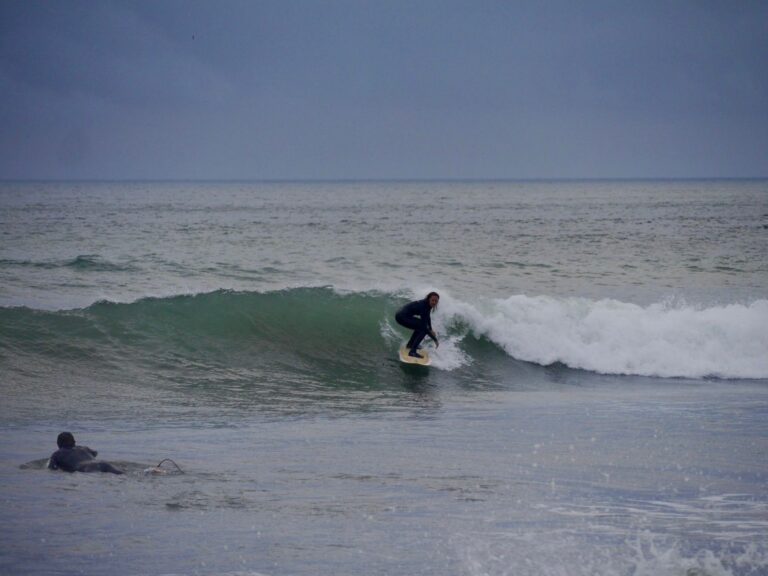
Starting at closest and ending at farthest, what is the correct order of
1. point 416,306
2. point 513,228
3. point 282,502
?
point 282,502
point 416,306
point 513,228

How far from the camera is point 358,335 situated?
63.5 ft

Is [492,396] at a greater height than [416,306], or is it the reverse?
[416,306]

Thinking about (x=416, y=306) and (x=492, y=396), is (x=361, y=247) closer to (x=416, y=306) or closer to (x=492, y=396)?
(x=416, y=306)

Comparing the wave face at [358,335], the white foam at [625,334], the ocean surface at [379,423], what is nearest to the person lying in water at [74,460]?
the ocean surface at [379,423]

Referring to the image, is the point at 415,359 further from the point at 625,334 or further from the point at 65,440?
the point at 65,440

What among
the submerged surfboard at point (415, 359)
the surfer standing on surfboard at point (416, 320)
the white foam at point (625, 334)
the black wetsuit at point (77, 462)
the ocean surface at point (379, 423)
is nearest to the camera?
the ocean surface at point (379, 423)

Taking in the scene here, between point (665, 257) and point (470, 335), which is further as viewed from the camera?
point (665, 257)

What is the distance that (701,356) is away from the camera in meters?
18.2

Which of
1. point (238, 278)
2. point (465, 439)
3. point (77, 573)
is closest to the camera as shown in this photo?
point (77, 573)

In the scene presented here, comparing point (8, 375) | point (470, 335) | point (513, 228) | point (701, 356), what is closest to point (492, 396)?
point (470, 335)

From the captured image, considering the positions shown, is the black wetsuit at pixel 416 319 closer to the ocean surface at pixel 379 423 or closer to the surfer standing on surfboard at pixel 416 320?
the surfer standing on surfboard at pixel 416 320

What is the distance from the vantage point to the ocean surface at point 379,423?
7500 mm

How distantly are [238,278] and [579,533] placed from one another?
21430mm

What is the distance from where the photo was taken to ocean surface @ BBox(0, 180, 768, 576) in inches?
295
